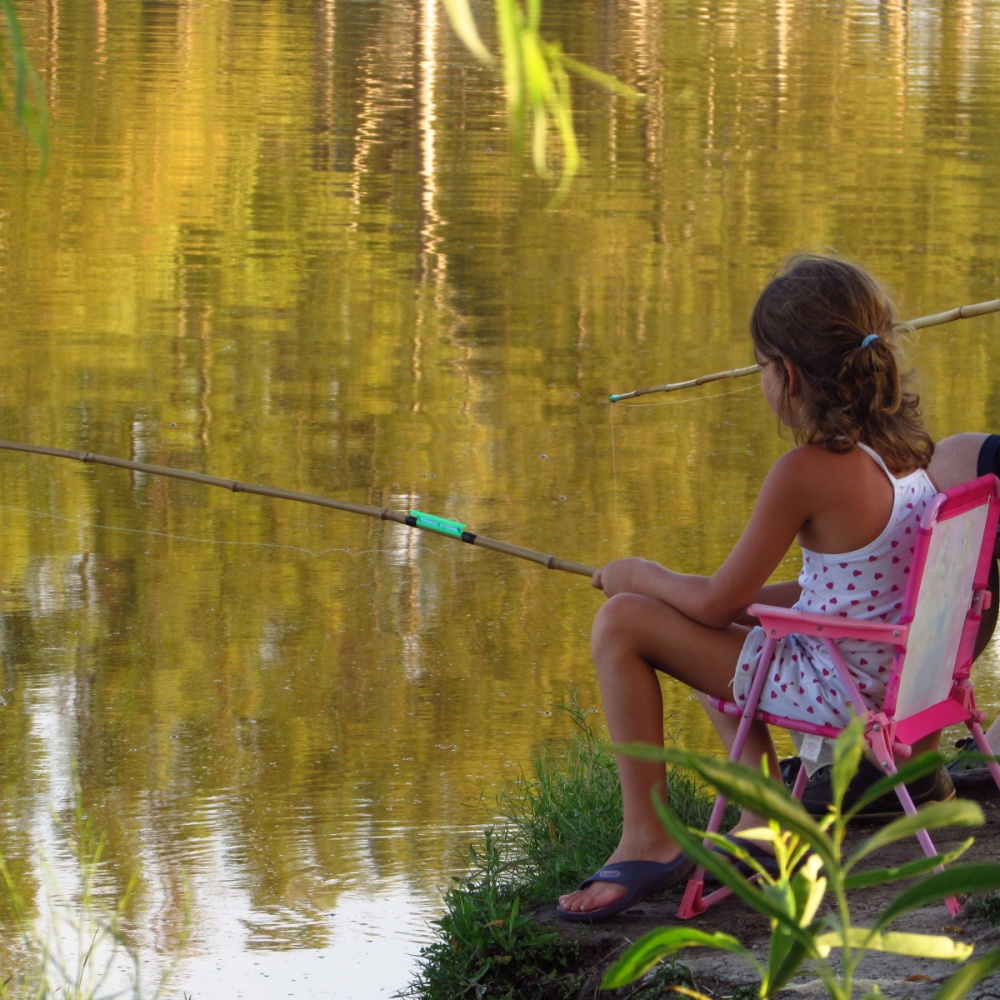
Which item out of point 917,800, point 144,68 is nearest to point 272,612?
point 917,800

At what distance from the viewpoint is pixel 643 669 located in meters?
2.73

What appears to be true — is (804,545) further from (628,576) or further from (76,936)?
(76,936)

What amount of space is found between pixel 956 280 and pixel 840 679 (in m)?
6.95

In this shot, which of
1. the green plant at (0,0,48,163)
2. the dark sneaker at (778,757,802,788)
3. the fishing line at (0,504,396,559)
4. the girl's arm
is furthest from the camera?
the fishing line at (0,504,396,559)

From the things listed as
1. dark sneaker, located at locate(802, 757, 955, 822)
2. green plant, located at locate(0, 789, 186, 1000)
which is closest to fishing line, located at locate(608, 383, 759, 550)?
dark sneaker, located at locate(802, 757, 955, 822)

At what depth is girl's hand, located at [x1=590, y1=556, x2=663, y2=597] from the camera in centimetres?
276

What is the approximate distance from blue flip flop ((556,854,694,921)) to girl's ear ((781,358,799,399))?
756 millimetres

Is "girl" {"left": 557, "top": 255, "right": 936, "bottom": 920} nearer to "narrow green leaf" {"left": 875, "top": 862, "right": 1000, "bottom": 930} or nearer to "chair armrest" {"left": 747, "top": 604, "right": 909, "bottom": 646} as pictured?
"chair armrest" {"left": 747, "top": 604, "right": 909, "bottom": 646}

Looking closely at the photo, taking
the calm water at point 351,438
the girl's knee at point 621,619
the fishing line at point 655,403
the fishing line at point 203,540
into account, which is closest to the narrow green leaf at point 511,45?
the calm water at point 351,438

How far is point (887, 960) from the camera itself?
2457mm

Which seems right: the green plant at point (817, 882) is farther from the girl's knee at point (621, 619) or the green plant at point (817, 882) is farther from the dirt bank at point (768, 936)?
the girl's knee at point (621, 619)

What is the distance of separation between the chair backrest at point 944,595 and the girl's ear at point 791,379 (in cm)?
28

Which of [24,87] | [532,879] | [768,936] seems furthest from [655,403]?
[24,87]

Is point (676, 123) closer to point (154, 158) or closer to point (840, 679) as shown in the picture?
point (154, 158)
